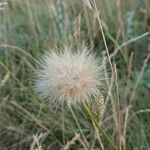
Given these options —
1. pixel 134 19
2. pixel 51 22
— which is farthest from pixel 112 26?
pixel 51 22

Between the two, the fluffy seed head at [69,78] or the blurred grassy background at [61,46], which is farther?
the blurred grassy background at [61,46]

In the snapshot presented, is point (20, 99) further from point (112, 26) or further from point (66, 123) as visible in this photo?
point (112, 26)

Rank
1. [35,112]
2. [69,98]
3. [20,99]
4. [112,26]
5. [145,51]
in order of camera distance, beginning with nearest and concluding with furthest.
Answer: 1. [69,98]
2. [35,112]
3. [20,99]
4. [145,51]
5. [112,26]

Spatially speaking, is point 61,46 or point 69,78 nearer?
point 69,78

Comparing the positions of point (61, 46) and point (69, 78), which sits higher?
point (69, 78)

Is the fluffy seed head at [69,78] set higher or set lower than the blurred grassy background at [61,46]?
higher
